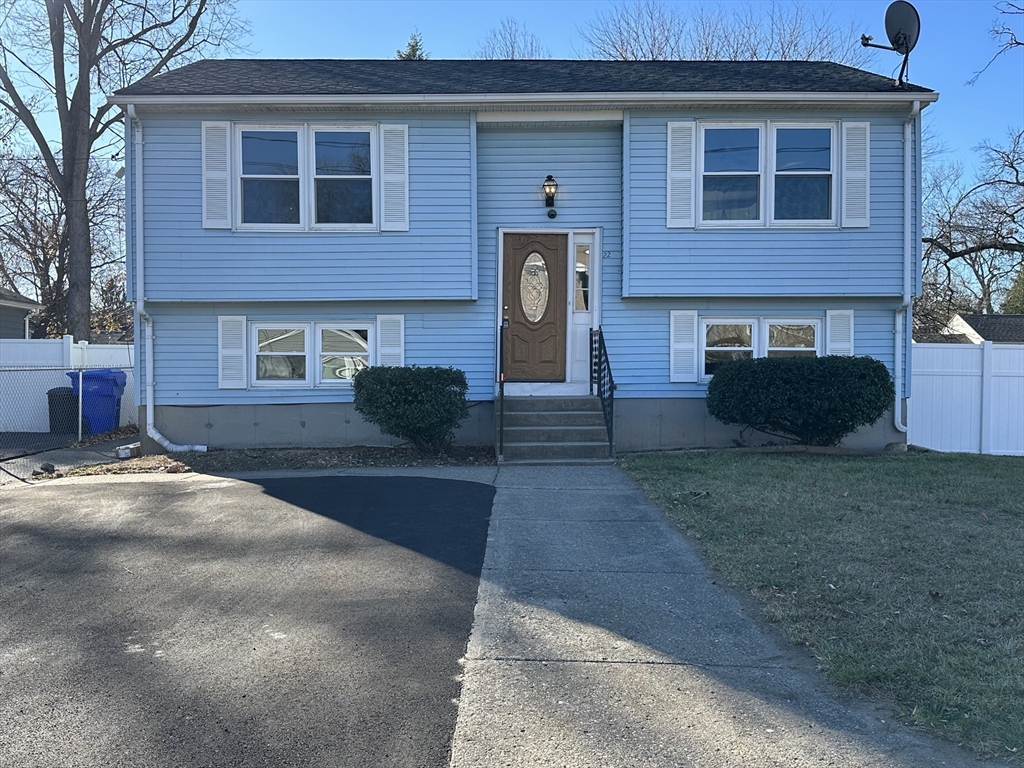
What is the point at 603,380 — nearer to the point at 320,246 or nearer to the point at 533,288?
the point at 533,288

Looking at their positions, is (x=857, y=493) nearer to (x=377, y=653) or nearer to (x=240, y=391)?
(x=377, y=653)

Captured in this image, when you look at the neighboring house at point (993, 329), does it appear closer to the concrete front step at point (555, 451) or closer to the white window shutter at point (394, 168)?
the concrete front step at point (555, 451)

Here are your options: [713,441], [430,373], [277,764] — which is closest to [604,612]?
[277,764]


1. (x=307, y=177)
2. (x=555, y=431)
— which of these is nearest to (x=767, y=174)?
(x=555, y=431)

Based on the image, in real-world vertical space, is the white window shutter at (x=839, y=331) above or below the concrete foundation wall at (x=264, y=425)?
above

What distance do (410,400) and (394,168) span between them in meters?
3.60

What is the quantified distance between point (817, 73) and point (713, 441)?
614cm

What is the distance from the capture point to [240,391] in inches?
472

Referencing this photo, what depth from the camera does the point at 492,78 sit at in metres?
12.5

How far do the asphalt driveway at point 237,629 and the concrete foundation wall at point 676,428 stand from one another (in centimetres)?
446

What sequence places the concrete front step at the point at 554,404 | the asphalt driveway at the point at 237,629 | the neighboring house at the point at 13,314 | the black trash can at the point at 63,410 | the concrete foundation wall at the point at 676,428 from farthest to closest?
the neighboring house at the point at 13,314 < the black trash can at the point at 63,410 < the concrete foundation wall at the point at 676,428 < the concrete front step at the point at 554,404 < the asphalt driveway at the point at 237,629

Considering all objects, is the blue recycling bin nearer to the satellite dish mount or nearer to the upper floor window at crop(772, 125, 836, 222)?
the upper floor window at crop(772, 125, 836, 222)

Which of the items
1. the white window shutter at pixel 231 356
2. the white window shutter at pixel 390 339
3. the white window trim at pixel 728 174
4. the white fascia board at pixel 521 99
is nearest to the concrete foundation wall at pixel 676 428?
the white window trim at pixel 728 174

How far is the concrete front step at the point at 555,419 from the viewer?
1112cm
